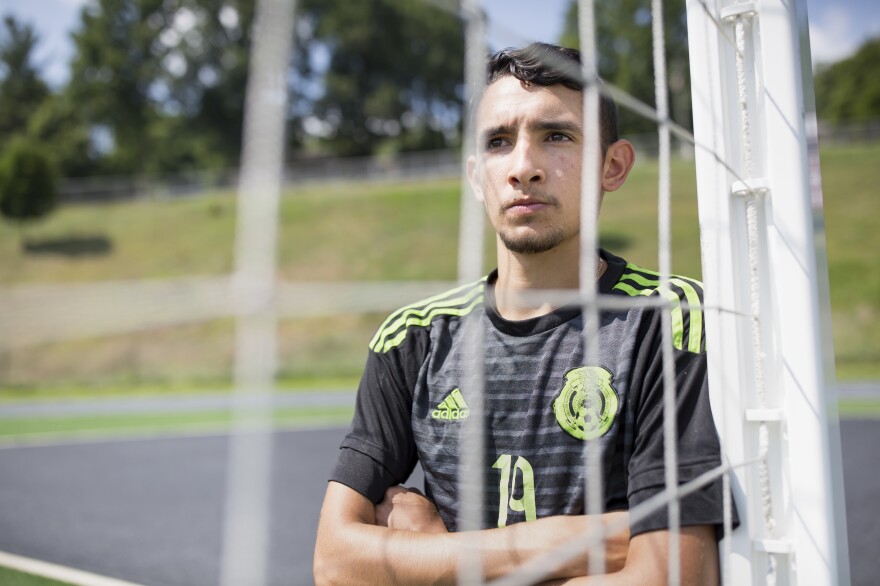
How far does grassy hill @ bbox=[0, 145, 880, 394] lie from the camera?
15164 millimetres

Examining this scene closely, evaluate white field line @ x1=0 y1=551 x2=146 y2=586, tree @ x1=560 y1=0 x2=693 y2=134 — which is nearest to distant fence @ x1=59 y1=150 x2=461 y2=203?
tree @ x1=560 y1=0 x2=693 y2=134

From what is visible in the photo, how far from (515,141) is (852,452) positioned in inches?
210

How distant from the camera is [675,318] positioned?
142 centimetres

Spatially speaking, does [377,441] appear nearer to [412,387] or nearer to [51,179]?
[412,387]

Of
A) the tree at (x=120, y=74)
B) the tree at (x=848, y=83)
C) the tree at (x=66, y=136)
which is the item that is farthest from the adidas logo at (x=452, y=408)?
the tree at (x=66, y=136)

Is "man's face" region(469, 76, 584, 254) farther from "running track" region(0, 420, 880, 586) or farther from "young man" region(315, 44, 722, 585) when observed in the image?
"running track" region(0, 420, 880, 586)

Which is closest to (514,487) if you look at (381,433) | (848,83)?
(381,433)

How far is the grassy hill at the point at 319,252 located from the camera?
597 inches

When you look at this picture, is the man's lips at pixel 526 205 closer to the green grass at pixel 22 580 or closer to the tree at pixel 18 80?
the green grass at pixel 22 580

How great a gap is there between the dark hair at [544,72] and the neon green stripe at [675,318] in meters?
0.33

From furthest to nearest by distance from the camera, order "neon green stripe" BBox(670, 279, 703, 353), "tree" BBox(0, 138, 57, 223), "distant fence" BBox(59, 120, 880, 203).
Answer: "tree" BBox(0, 138, 57, 223) < "distant fence" BBox(59, 120, 880, 203) < "neon green stripe" BBox(670, 279, 703, 353)

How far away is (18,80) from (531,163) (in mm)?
47182

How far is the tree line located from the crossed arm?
102 ft

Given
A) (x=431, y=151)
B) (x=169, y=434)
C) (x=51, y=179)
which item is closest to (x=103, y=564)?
(x=169, y=434)
